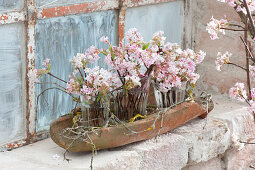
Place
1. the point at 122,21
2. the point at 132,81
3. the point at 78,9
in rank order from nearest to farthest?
the point at 132,81 → the point at 78,9 → the point at 122,21

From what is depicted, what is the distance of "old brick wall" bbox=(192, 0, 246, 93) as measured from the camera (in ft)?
8.51

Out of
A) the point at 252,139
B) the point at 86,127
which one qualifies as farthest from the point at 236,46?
the point at 86,127

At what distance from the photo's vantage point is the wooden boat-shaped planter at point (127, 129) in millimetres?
1747

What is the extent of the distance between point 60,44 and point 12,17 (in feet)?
0.94

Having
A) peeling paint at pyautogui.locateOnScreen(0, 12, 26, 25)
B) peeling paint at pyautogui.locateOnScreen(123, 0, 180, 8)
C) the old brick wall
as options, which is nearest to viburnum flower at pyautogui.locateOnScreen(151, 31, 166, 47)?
peeling paint at pyautogui.locateOnScreen(123, 0, 180, 8)

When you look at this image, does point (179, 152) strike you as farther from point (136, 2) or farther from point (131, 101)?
point (136, 2)

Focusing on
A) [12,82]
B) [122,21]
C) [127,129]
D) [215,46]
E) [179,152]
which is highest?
[122,21]

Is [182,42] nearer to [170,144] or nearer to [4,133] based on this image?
[170,144]

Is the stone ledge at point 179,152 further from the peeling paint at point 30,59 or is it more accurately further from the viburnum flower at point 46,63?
the viburnum flower at point 46,63

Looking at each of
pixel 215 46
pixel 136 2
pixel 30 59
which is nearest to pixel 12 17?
pixel 30 59

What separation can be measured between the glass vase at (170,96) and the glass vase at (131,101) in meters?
0.10

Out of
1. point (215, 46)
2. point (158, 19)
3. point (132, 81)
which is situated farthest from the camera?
point (215, 46)

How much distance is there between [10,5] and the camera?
68.7 inches

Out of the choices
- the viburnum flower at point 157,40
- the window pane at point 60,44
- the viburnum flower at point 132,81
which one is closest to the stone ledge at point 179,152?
the window pane at point 60,44
